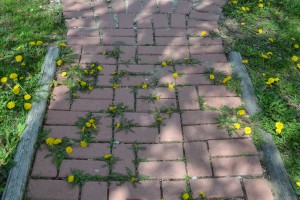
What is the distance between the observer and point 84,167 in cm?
250

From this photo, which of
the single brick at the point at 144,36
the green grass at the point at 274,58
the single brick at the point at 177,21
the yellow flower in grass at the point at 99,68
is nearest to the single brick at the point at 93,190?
the yellow flower in grass at the point at 99,68

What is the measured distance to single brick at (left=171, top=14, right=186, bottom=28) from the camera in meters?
3.74

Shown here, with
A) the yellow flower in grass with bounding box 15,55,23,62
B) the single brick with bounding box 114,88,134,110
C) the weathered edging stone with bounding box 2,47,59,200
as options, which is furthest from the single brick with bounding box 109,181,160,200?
the yellow flower in grass with bounding box 15,55,23,62

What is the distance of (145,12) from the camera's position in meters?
3.88

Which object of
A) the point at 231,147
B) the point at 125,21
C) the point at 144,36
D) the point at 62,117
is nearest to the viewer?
the point at 231,147

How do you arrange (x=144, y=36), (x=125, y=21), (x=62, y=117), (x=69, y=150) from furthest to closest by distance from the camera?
(x=125, y=21), (x=144, y=36), (x=62, y=117), (x=69, y=150)

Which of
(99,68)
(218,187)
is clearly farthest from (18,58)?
(218,187)

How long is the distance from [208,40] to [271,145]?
1368mm

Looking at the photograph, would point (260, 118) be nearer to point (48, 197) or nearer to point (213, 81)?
point (213, 81)

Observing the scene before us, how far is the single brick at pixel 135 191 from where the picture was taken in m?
2.36

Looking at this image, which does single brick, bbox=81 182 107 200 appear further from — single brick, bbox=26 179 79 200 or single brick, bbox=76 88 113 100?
single brick, bbox=76 88 113 100

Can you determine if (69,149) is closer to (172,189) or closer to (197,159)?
(172,189)

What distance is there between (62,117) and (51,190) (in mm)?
654

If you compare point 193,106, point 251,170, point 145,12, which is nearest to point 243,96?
point 193,106
